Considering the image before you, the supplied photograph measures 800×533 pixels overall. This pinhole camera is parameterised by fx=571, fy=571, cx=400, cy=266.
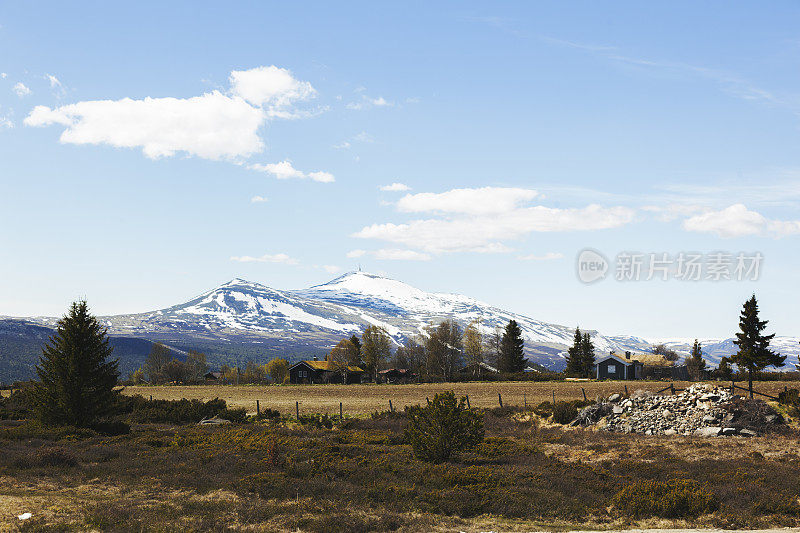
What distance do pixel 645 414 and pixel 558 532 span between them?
25322 millimetres

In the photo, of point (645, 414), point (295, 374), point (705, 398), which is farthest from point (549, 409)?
point (295, 374)

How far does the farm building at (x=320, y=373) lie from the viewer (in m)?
117

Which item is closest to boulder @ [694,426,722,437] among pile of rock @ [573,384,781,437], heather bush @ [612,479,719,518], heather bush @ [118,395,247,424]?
pile of rock @ [573,384,781,437]

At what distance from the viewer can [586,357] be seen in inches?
4301

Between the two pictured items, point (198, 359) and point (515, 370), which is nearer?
point (515, 370)

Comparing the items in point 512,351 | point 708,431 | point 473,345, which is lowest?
point 708,431

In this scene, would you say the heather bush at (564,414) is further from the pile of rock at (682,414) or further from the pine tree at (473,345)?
the pine tree at (473,345)

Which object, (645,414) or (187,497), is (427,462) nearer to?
(187,497)

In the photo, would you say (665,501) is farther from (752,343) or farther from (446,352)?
(446,352)

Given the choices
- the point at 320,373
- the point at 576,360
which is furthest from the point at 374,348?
the point at 576,360

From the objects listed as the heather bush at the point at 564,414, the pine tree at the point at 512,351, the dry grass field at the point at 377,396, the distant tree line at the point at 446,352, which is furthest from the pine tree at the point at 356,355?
the heather bush at the point at 564,414

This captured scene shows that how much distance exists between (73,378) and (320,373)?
3484 inches

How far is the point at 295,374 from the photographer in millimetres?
122125

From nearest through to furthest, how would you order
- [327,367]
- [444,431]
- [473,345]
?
[444,431]
[473,345]
[327,367]
